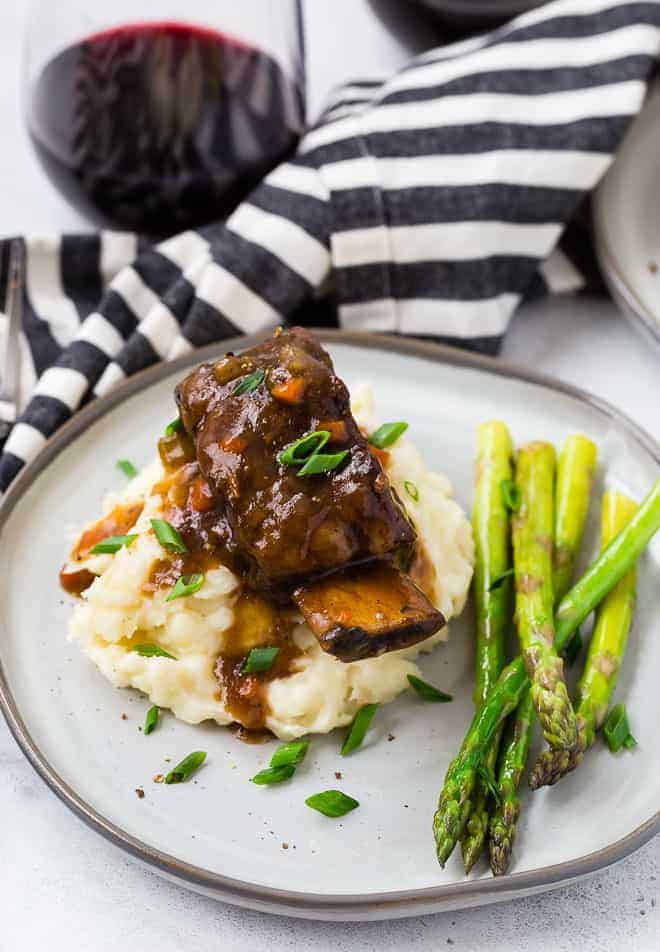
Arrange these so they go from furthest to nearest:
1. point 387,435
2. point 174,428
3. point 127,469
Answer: point 127,469, point 387,435, point 174,428

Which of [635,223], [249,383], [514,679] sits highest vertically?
[249,383]

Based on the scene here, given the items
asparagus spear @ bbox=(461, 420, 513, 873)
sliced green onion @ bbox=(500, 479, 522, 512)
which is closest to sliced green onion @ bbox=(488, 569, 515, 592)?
asparagus spear @ bbox=(461, 420, 513, 873)

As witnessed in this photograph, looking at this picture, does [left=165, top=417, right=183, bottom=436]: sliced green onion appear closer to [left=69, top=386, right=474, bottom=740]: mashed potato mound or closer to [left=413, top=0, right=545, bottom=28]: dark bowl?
[left=69, top=386, right=474, bottom=740]: mashed potato mound

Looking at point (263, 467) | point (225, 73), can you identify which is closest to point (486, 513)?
point (263, 467)

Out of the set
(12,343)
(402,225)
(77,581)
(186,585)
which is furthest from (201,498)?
(402,225)

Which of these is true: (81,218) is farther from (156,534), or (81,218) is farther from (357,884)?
(357,884)

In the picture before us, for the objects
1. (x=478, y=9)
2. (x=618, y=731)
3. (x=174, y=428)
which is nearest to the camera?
(x=618, y=731)

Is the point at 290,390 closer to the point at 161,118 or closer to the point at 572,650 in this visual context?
the point at 572,650
